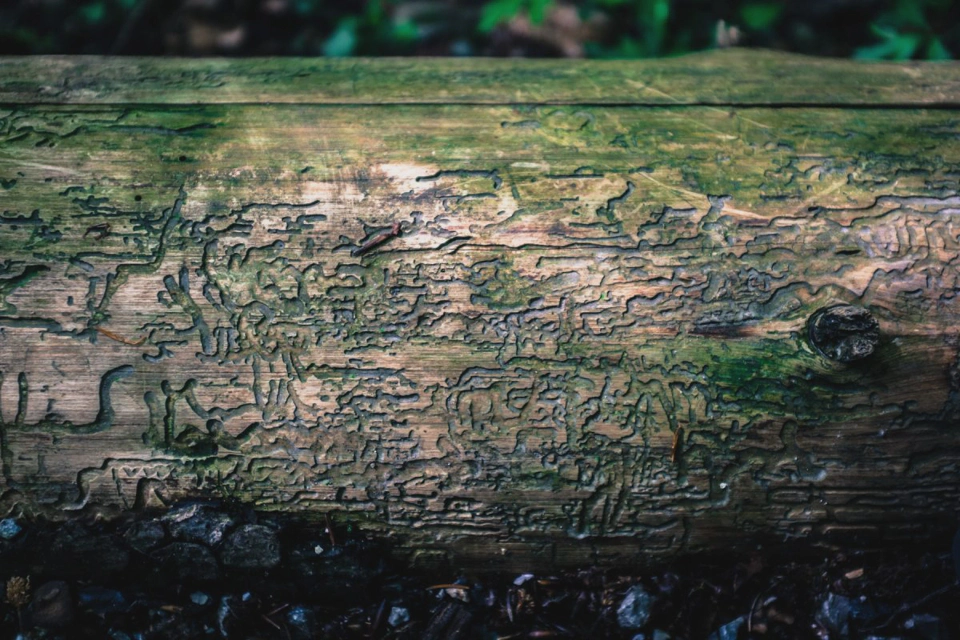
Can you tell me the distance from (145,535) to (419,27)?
193 cm

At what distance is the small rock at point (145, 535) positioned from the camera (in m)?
1.31

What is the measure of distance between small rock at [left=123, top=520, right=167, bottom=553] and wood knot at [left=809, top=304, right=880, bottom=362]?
1209mm

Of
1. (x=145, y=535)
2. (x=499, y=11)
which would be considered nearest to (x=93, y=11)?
(x=499, y=11)

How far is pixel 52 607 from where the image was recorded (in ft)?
4.40

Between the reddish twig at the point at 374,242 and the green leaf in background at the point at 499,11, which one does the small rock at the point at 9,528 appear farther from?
the green leaf in background at the point at 499,11

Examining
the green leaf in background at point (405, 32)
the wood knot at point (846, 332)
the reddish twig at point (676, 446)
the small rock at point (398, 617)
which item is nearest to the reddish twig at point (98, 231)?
the small rock at point (398, 617)

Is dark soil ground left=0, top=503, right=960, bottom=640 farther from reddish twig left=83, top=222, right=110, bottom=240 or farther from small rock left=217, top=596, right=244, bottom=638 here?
reddish twig left=83, top=222, right=110, bottom=240

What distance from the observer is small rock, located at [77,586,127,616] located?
53.2 inches

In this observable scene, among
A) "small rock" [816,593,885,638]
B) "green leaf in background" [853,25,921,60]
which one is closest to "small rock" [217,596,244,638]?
"small rock" [816,593,885,638]

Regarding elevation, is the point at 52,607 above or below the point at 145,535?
below

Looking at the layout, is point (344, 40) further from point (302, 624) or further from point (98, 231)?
point (302, 624)

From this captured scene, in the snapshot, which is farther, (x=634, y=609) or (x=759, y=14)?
(x=759, y=14)

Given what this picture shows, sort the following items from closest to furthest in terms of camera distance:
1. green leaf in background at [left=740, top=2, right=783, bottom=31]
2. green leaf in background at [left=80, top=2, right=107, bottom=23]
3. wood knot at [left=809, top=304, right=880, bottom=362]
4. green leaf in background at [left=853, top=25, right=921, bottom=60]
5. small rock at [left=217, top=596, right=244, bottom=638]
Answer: wood knot at [left=809, top=304, right=880, bottom=362] < small rock at [left=217, top=596, right=244, bottom=638] < green leaf in background at [left=853, top=25, right=921, bottom=60] < green leaf in background at [left=740, top=2, right=783, bottom=31] < green leaf in background at [left=80, top=2, right=107, bottom=23]

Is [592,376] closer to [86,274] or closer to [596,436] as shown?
[596,436]
